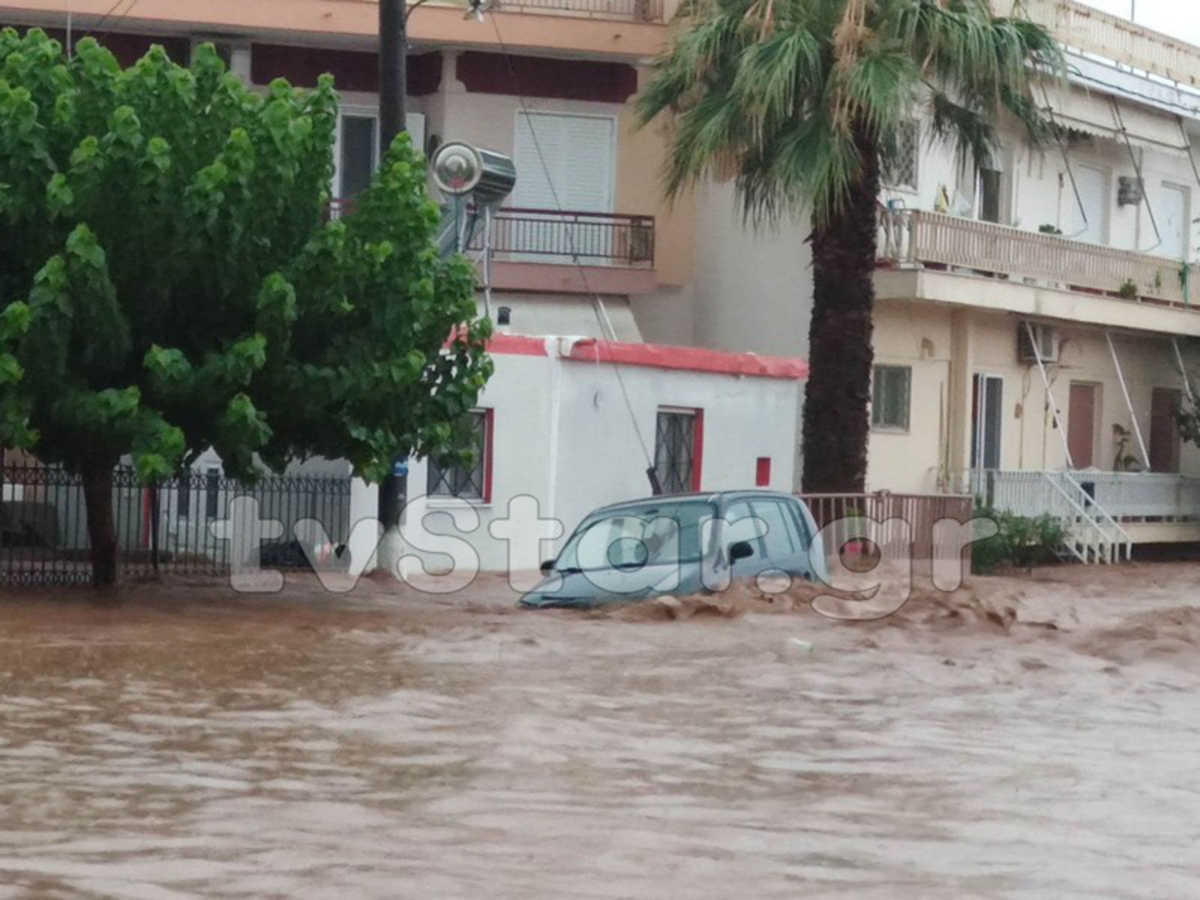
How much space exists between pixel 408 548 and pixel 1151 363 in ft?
62.6

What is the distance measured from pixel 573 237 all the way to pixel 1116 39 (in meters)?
10.5

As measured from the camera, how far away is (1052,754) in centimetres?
1242

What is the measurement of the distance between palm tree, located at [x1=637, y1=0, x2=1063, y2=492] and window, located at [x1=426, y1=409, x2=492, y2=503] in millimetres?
3603

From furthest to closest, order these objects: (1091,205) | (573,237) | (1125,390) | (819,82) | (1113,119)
A: (1091,205) < (1125,390) < (1113,119) < (573,237) < (819,82)

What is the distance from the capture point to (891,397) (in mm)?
33188

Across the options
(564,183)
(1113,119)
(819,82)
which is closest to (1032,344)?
(1113,119)

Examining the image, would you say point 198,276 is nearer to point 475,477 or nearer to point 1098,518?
point 475,477

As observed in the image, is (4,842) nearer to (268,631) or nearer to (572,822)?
(572,822)

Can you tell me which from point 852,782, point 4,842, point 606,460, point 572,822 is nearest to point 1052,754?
Answer: point 852,782

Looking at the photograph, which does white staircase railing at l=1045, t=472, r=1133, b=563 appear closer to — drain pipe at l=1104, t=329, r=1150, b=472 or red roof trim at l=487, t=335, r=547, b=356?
drain pipe at l=1104, t=329, r=1150, b=472

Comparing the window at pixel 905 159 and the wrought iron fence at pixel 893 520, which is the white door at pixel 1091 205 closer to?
the window at pixel 905 159

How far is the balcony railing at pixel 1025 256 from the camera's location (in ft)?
103

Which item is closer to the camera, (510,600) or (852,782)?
(852,782)

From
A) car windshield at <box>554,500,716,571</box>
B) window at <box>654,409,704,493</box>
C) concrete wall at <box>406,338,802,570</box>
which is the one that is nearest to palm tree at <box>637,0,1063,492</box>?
concrete wall at <box>406,338,802,570</box>
